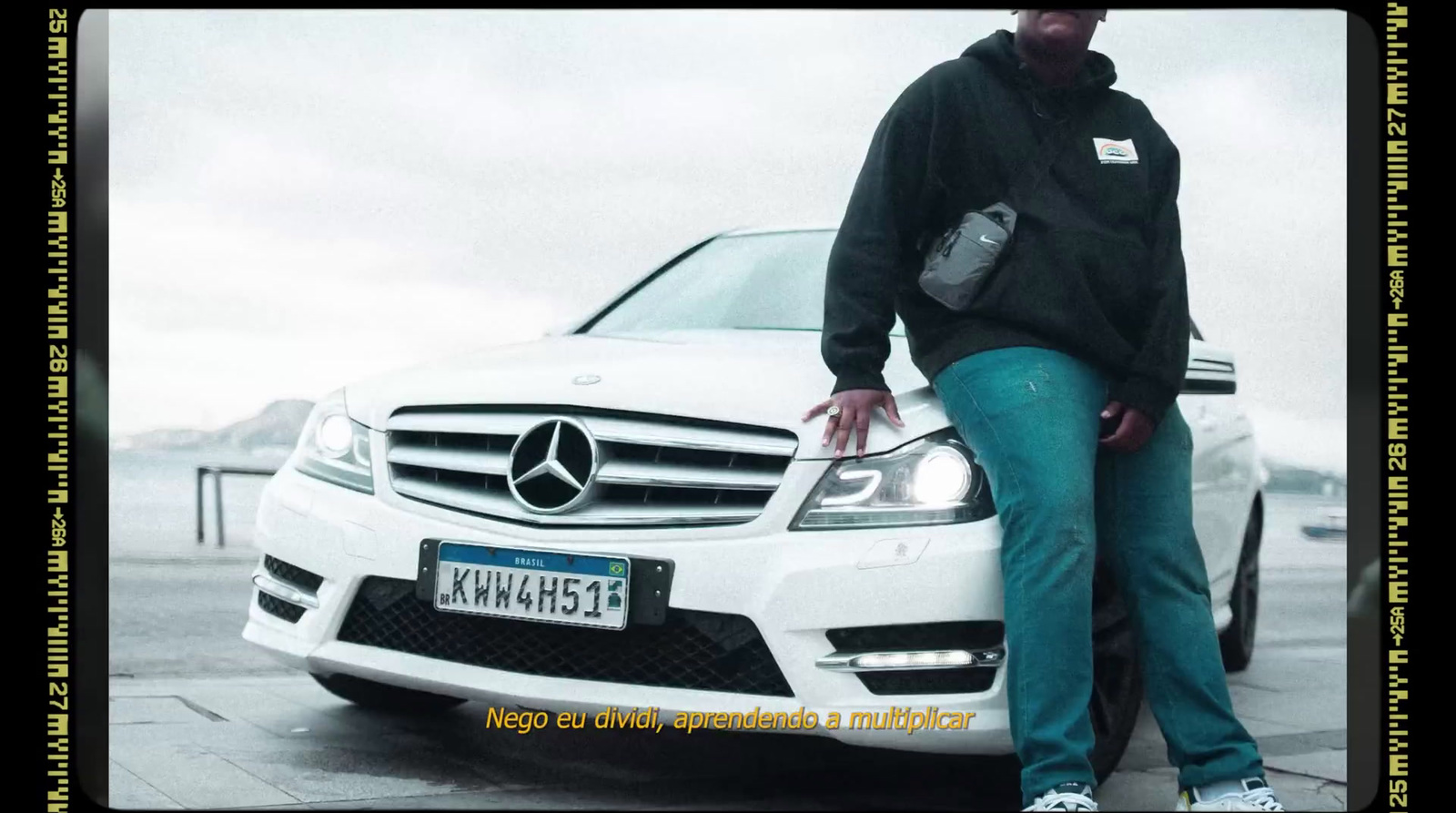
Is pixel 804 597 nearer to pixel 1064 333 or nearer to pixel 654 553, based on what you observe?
pixel 654 553

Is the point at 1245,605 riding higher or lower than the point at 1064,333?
lower

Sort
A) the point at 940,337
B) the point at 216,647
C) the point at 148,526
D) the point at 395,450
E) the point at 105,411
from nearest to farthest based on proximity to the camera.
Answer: the point at 105,411, the point at 940,337, the point at 395,450, the point at 216,647, the point at 148,526

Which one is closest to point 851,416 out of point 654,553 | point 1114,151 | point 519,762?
point 654,553

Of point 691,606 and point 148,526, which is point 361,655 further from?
point 148,526

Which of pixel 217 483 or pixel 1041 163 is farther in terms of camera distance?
pixel 217 483

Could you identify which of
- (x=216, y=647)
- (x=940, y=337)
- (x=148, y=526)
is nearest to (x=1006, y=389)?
(x=940, y=337)

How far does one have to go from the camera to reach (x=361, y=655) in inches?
129

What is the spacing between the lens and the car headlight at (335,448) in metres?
3.41

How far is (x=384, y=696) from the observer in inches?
158

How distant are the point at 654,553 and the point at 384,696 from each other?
1.36m

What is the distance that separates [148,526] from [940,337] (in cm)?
767
